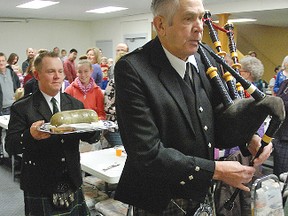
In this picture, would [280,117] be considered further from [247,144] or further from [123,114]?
Result: [123,114]

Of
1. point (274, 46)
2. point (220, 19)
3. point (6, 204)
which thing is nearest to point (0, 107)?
point (6, 204)

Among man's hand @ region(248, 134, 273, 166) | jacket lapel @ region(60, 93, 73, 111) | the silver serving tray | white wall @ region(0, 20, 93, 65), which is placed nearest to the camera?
man's hand @ region(248, 134, 273, 166)

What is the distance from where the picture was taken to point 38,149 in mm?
1845

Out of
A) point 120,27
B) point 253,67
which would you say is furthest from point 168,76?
point 120,27

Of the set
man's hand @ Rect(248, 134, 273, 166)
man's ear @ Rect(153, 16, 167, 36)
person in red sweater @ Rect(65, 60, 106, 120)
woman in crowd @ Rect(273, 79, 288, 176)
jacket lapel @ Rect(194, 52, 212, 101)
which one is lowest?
woman in crowd @ Rect(273, 79, 288, 176)

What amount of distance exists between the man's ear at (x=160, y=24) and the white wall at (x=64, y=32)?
8762mm

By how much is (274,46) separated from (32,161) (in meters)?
12.2

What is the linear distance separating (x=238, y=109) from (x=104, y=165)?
1.58 meters

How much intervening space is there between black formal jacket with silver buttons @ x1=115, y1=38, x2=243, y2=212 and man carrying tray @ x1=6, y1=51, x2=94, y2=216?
0.76m

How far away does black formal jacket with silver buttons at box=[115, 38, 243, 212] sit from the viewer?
106 centimetres

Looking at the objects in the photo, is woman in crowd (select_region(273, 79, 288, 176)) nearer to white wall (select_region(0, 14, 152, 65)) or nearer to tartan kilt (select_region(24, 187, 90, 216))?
tartan kilt (select_region(24, 187, 90, 216))

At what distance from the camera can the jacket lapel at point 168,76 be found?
1119 millimetres

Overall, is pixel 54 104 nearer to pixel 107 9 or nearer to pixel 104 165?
pixel 104 165

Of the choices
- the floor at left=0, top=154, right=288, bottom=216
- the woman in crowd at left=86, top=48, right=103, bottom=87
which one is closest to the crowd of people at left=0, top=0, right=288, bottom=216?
the floor at left=0, top=154, right=288, bottom=216
